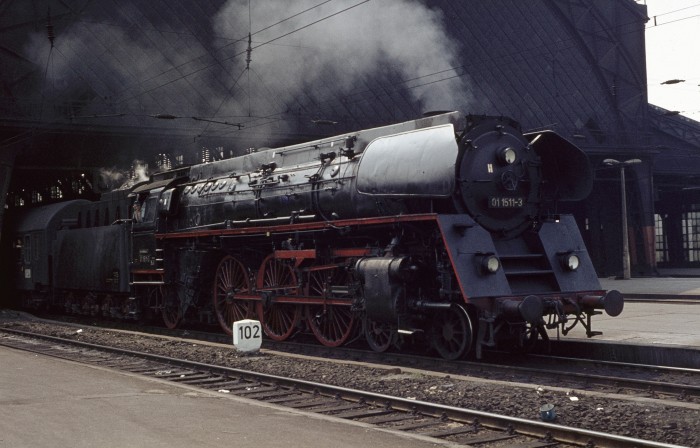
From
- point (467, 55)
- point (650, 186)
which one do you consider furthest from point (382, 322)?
point (650, 186)

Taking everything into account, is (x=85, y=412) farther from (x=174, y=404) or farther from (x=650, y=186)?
(x=650, y=186)

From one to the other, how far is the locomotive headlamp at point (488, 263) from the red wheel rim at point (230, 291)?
5.76m

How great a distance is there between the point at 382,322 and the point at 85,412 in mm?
4821

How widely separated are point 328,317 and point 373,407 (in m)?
5.21

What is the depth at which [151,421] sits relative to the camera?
7.65 metres

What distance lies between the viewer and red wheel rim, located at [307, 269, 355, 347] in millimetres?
13430

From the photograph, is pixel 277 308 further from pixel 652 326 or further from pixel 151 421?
pixel 151 421

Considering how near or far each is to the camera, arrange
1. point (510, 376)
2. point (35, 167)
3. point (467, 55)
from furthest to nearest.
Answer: point (467, 55), point (35, 167), point (510, 376)

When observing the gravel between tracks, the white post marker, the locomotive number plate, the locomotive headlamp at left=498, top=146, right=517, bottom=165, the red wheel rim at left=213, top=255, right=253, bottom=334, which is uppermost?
the locomotive headlamp at left=498, top=146, right=517, bottom=165

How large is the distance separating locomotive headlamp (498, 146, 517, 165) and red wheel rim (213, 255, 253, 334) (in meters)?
5.78

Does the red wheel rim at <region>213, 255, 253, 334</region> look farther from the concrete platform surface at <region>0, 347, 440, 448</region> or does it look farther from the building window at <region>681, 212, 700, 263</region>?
the building window at <region>681, 212, 700, 263</region>

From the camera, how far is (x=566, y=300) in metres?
11.5

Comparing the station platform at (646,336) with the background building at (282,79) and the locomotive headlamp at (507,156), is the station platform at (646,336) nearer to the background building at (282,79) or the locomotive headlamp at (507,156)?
the locomotive headlamp at (507,156)

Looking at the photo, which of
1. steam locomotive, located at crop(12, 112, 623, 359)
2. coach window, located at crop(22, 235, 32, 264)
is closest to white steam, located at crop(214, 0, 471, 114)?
coach window, located at crop(22, 235, 32, 264)
